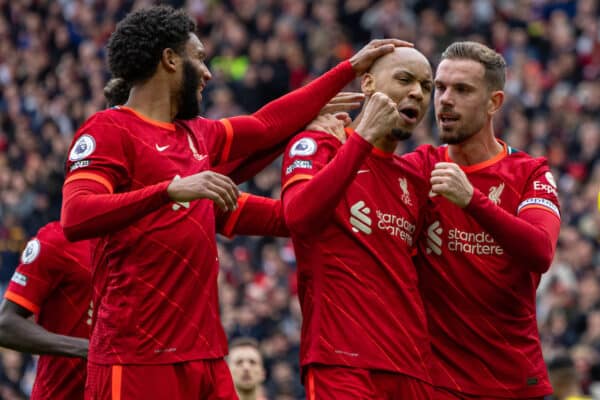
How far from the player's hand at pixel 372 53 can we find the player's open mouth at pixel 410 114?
0.41 metres

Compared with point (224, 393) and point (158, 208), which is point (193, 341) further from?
point (158, 208)

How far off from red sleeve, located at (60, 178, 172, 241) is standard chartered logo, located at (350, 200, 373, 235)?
102 centimetres

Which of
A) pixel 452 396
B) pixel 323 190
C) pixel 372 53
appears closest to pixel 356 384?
pixel 452 396

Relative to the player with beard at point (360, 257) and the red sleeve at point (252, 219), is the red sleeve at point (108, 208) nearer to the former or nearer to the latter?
the player with beard at point (360, 257)

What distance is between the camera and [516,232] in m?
6.48

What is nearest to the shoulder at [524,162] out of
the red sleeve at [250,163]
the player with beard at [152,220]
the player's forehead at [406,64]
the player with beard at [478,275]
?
the player with beard at [478,275]

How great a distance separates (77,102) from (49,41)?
2.89 meters

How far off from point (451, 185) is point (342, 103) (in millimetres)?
1126

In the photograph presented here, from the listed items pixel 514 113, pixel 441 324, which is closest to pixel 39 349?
pixel 441 324

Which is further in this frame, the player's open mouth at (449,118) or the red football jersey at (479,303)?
the player's open mouth at (449,118)

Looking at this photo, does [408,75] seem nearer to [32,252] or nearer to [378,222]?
[378,222]

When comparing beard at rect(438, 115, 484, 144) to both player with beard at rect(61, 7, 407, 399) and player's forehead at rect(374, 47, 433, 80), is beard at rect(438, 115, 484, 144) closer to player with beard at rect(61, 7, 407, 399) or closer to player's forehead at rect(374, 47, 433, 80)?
player's forehead at rect(374, 47, 433, 80)

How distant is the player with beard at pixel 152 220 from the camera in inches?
235

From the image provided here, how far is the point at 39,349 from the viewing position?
710 centimetres
